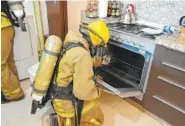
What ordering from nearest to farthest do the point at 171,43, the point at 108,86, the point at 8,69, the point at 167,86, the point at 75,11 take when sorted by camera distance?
1. the point at 171,43
2. the point at 167,86
3. the point at 108,86
4. the point at 8,69
5. the point at 75,11

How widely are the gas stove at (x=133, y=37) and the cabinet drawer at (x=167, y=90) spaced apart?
27cm

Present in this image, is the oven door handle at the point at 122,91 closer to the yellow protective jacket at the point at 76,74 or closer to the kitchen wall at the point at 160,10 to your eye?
the yellow protective jacket at the point at 76,74

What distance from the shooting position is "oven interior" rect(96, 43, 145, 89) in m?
1.73

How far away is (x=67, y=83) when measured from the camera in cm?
125

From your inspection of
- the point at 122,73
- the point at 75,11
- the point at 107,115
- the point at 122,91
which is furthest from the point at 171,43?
the point at 75,11

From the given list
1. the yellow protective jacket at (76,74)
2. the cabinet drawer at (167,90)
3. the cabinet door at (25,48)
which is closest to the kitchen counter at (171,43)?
the cabinet drawer at (167,90)

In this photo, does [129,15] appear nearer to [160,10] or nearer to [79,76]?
[160,10]

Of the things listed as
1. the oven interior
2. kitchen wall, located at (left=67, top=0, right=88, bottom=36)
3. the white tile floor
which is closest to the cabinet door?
the white tile floor

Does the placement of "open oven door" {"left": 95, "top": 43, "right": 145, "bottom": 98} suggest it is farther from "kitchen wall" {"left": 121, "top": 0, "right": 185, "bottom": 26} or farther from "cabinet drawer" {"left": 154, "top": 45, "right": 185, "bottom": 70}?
"kitchen wall" {"left": 121, "top": 0, "right": 185, "bottom": 26}

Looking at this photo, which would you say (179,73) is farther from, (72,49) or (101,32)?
(72,49)

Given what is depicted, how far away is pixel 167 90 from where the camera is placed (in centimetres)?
148

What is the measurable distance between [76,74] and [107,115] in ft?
2.54

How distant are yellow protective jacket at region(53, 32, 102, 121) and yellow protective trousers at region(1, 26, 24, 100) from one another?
0.69 metres

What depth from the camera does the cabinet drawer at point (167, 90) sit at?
1406mm
